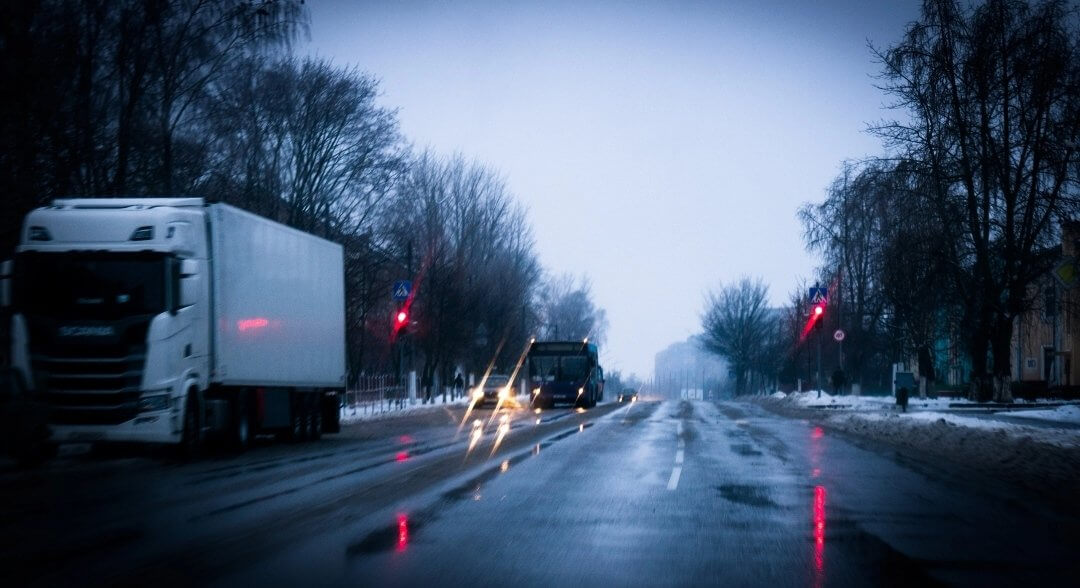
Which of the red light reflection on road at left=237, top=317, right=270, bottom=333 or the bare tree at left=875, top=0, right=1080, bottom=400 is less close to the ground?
the bare tree at left=875, top=0, right=1080, bottom=400

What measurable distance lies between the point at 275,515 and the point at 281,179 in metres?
38.0

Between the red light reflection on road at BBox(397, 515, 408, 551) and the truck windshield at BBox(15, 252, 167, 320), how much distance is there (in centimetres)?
868

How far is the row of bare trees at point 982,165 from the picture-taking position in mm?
36781

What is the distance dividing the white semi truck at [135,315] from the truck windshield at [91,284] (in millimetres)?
16

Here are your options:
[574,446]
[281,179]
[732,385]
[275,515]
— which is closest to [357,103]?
[281,179]

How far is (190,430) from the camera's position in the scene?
1850cm

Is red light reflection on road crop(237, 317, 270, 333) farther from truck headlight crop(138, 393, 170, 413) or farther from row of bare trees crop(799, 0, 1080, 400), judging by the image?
row of bare trees crop(799, 0, 1080, 400)

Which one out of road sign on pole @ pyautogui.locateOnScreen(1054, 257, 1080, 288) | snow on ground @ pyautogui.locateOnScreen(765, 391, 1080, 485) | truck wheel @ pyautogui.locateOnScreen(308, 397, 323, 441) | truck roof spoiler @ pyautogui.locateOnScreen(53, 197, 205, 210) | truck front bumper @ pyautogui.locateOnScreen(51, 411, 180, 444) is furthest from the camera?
road sign on pole @ pyautogui.locateOnScreen(1054, 257, 1080, 288)

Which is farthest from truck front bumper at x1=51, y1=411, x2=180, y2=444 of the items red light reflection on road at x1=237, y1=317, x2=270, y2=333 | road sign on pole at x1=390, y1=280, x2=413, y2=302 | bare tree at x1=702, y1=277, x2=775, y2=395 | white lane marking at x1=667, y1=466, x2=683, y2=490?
bare tree at x1=702, y1=277, x2=775, y2=395

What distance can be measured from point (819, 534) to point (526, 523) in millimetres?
2688

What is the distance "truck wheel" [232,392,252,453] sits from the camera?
2098 cm

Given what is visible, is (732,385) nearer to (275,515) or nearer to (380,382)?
(380,382)

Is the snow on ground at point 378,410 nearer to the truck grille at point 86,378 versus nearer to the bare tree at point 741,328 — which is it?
the truck grille at point 86,378

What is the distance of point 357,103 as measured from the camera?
47375 mm
